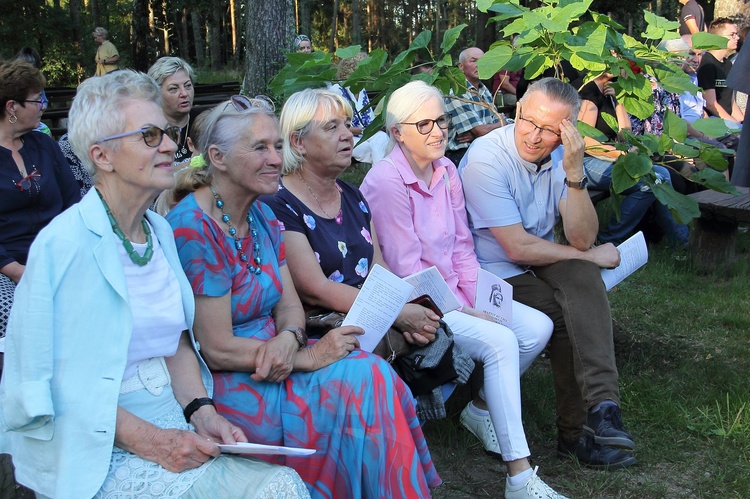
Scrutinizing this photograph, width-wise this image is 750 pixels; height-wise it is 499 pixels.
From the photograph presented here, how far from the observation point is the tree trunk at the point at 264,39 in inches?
332

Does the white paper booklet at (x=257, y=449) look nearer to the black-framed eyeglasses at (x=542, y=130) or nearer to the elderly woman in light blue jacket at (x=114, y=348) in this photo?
the elderly woman in light blue jacket at (x=114, y=348)

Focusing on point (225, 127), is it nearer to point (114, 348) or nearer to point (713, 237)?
point (114, 348)

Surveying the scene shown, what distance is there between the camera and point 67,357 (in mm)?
1964

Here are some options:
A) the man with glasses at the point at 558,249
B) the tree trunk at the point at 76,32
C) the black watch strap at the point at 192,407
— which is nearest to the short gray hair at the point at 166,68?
the man with glasses at the point at 558,249

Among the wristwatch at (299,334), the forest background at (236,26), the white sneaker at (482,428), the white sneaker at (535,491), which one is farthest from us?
the forest background at (236,26)

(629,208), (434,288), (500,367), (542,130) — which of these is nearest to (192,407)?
(434,288)

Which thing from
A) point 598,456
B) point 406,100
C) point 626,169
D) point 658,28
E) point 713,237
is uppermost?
point 658,28

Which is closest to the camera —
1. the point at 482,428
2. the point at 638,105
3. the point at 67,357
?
the point at 67,357

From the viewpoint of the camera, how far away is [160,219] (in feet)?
7.69

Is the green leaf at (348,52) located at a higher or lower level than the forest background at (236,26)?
higher

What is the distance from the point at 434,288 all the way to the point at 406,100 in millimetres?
942

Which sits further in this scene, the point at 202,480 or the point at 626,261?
the point at 626,261

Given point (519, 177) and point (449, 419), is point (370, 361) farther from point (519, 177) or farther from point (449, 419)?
point (519, 177)

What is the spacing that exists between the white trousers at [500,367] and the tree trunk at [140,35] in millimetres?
14032
